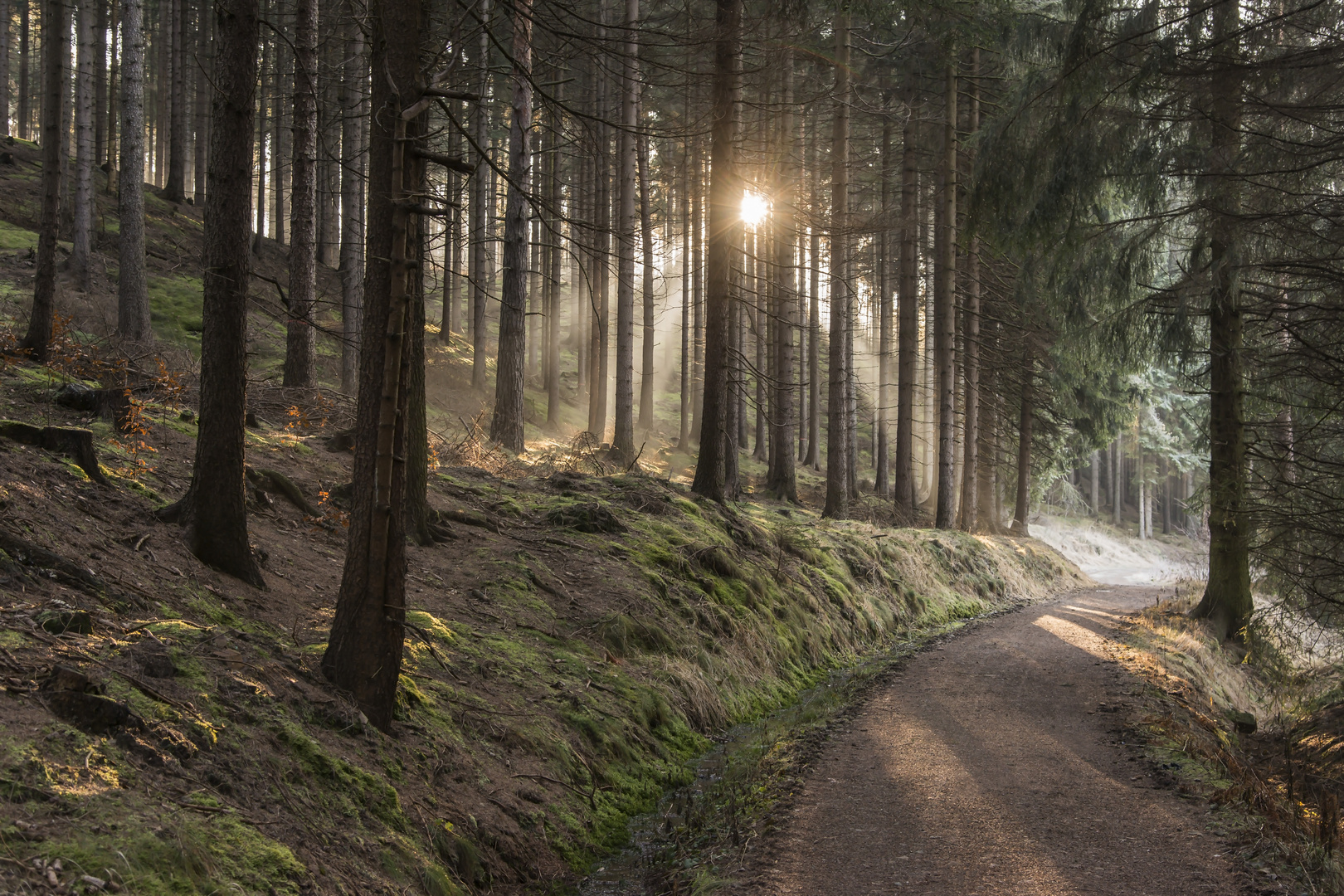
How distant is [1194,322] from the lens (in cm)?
1348

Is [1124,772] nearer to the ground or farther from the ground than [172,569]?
nearer to the ground

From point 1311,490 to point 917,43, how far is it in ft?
48.7

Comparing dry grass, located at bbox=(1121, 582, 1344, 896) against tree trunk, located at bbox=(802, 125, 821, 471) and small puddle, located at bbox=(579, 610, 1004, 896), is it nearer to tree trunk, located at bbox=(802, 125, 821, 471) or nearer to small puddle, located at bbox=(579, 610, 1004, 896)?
small puddle, located at bbox=(579, 610, 1004, 896)

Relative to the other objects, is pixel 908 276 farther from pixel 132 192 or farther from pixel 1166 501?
pixel 1166 501

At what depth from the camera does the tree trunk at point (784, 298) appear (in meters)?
12.7

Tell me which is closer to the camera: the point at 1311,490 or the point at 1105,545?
the point at 1311,490

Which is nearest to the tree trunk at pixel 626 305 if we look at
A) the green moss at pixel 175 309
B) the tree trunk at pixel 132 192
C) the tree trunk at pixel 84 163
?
the green moss at pixel 175 309

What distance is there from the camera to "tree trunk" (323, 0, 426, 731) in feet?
14.3

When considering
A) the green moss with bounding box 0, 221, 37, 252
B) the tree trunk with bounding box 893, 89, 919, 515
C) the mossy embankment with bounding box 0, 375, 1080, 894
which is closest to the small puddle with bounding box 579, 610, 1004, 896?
the mossy embankment with bounding box 0, 375, 1080, 894

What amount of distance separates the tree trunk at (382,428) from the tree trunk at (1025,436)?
2348 cm

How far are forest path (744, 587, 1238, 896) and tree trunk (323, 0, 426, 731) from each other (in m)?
2.35

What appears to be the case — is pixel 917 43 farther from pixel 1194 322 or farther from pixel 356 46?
pixel 356 46

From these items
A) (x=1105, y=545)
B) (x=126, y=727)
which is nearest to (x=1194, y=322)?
(x=126, y=727)

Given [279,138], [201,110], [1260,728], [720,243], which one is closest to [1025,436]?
[1260,728]
